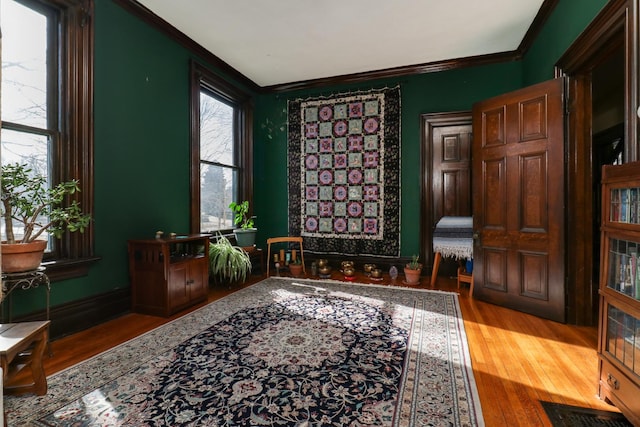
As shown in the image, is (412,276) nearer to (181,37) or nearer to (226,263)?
(226,263)

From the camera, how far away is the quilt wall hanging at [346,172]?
4.74m

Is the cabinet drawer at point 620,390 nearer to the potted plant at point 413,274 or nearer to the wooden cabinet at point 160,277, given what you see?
the potted plant at point 413,274

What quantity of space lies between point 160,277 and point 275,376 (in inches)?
64.9

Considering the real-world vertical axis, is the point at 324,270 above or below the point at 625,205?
below

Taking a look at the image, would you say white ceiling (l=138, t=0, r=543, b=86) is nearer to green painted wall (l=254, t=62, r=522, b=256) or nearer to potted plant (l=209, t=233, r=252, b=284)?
green painted wall (l=254, t=62, r=522, b=256)

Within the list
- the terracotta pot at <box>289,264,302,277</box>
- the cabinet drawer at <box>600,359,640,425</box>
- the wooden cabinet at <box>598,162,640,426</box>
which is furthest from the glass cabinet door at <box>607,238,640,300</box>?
the terracotta pot at <box>289,264,302,277</box>

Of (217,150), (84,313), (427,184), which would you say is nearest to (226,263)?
(84,313)

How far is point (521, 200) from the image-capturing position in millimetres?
3143

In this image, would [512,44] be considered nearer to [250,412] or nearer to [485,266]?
[485,266]

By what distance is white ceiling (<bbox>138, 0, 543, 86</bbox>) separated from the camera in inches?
126

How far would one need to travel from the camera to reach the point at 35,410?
1.58 metres

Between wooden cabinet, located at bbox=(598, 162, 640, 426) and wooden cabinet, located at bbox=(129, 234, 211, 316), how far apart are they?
3.14m

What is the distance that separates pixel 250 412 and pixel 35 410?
Answer: 1.06 metres

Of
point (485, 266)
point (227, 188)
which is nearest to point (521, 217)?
point (485, 266)
